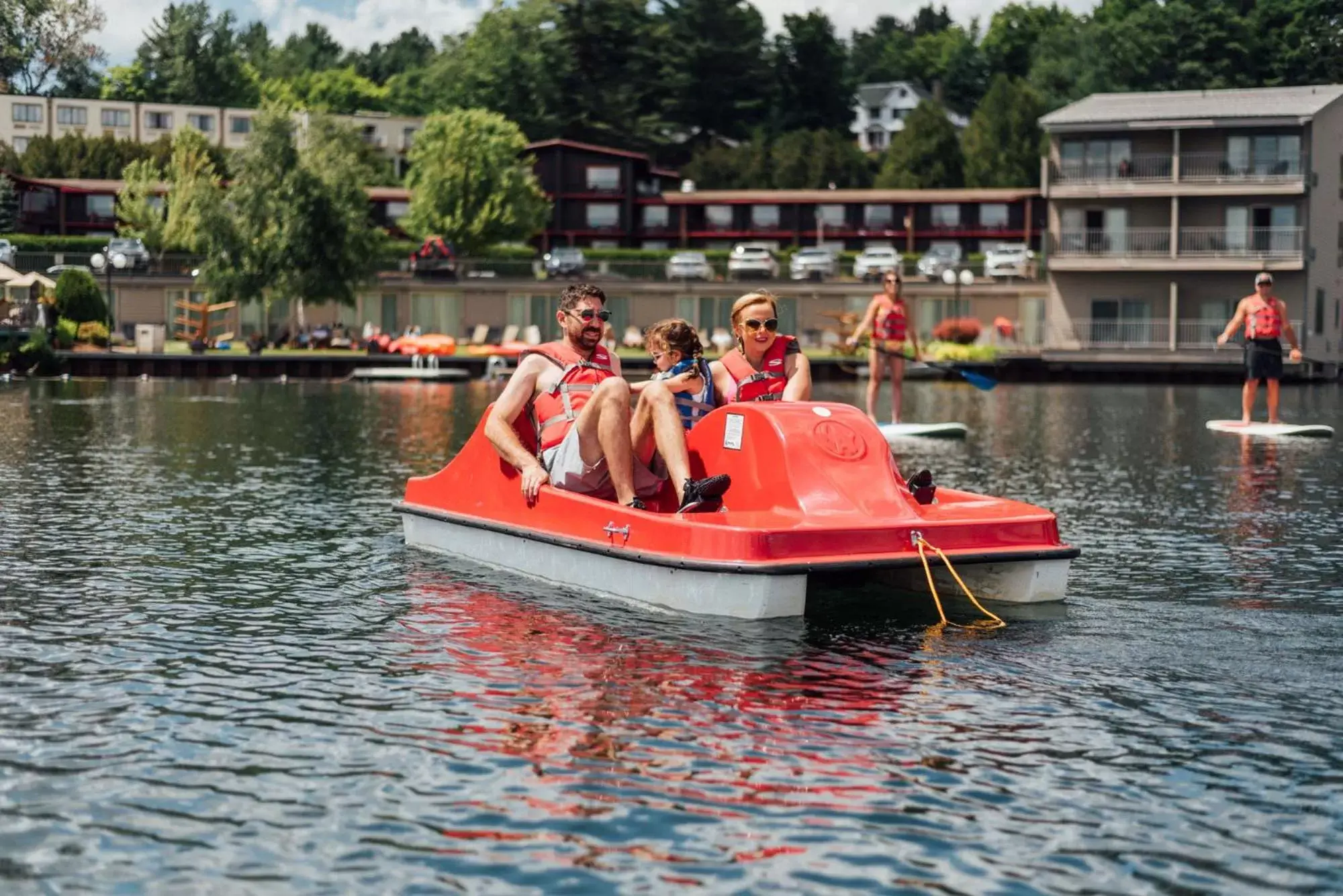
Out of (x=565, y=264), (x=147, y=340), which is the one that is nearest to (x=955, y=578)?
(x=147, y=340)

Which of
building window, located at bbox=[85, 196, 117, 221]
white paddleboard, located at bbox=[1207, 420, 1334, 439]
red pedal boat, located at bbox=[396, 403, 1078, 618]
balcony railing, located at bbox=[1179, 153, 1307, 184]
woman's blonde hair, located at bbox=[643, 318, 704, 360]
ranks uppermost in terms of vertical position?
building window, located at bbox=[85, 196, 117, 221]

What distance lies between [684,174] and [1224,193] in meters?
63.1

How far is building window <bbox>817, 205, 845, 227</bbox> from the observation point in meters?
114

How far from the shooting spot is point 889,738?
935 centimetres

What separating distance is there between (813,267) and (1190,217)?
1854cm

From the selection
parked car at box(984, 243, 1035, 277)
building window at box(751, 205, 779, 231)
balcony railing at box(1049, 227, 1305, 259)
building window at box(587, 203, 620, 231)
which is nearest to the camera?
balcony railing at box(1049, 227, 1305, 259)

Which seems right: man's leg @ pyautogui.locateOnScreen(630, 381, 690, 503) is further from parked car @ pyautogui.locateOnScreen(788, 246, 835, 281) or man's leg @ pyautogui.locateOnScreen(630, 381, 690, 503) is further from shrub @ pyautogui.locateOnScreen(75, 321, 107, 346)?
parked car @ pyautogui.locateOnScreen(788, 246, 835, 281)

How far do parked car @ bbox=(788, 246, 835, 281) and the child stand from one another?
239 feet

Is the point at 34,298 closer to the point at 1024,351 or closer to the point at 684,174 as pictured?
the point at 1024,351

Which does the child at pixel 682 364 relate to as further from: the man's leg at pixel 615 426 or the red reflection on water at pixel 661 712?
the red reflection on water at pixel 661 712

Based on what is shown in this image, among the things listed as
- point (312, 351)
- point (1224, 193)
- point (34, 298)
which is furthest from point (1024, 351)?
point (34, 298)

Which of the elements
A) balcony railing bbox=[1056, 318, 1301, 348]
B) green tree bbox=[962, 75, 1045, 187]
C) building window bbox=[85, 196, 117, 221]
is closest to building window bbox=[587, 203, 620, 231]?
green tree bbox=[962, 75, 1045, 187]

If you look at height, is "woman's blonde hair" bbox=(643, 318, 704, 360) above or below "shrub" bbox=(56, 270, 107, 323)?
below

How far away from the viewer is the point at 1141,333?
74.4 metres
